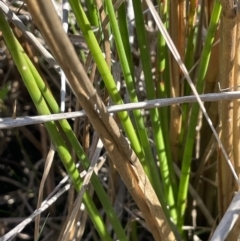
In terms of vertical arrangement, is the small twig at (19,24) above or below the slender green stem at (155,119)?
above

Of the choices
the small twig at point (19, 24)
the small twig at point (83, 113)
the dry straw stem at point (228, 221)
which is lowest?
the dry straw stem at point (228, 221)

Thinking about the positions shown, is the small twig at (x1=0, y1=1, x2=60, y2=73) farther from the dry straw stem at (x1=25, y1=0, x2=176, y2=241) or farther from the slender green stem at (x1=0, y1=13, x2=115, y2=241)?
the dry straw stem at (x1=25, y1=0, x2=176, y2=241)

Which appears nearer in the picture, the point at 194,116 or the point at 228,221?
the point at 228,221

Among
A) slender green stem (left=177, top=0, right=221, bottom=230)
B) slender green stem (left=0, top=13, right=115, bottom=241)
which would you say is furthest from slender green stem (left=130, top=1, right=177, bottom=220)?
slender green stem (left=0, top=13, right=115, bottom=241)

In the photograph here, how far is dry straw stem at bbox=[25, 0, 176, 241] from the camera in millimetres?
291

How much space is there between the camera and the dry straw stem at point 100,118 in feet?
0.96

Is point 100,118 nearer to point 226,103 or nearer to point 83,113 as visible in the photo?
point 83,113

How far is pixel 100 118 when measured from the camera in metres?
0.42

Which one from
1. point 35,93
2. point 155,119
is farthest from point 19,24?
point 155,119

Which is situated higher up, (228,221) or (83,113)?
(83,113)

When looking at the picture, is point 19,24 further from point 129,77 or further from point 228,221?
point 228,221

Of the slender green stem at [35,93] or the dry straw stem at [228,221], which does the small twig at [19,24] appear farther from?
the dry straw stem at [228,221]

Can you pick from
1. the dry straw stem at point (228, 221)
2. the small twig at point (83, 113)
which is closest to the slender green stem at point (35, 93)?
the small twig at point (83, 113)

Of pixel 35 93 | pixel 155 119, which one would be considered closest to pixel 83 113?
pixel 35 93
